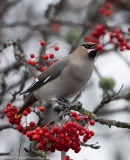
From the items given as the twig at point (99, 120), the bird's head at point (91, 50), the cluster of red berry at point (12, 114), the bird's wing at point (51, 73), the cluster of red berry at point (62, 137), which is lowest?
the cluster of red berry at point (62, 137)

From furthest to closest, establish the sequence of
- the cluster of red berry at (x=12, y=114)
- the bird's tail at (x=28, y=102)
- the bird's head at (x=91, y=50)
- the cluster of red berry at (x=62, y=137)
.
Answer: the bird's head at (x=91, y=50)
the bird's tail at (x=28, y=102)
the cluster of red berry at (x=12, y=114)
the cluster of red berry at (x=62, y=137)

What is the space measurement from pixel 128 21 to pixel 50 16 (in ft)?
4.90

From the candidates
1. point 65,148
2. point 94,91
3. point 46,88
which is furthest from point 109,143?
point 65,148

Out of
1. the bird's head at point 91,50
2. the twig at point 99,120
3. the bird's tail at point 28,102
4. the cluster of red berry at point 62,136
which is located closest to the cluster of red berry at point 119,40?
the bird's head at point 91,50

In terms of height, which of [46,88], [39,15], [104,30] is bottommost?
[46,88]

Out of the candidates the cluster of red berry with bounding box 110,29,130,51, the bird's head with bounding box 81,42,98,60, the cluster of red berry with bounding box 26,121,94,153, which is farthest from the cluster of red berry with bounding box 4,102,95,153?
the cluster of red berry with bounding box 110,29,130,51

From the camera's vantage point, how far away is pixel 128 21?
6.77 metres

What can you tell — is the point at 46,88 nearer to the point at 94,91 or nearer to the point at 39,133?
the point at 39,133

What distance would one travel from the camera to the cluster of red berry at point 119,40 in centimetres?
511

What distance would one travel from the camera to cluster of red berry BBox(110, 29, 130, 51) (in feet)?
16.8

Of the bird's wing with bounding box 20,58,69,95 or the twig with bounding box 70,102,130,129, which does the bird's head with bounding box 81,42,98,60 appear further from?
the twig with bounding box 70,102,130,129

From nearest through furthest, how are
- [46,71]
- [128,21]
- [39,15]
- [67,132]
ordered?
[67,132] < [46,71] < [128,21] < [39,15]

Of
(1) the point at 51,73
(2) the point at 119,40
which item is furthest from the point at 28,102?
(2) the point at 119,40

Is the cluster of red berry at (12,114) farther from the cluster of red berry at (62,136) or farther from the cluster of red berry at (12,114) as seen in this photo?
the cluster of red berry at (62,136)
